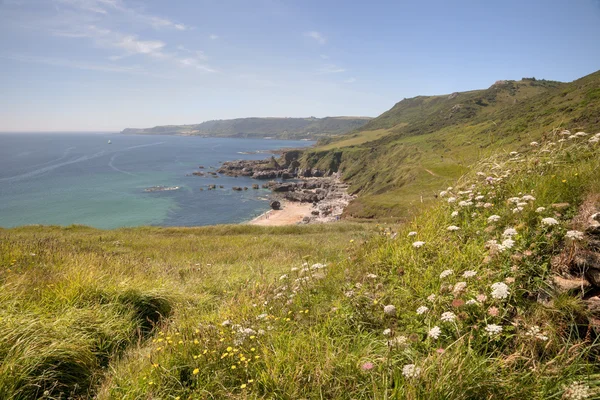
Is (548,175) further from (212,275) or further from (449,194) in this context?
(212,275)

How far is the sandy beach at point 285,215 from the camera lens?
64.0 m

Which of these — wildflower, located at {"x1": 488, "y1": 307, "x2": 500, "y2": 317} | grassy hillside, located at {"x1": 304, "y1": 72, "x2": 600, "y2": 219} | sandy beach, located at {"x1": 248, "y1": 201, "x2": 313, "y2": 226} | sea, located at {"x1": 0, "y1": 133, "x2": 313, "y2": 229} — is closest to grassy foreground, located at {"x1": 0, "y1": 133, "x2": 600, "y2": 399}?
wildflower, located at {"x1": 488, "y1": 307, "x2": 500, "y2": 317}

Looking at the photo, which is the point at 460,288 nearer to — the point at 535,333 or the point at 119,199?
the point at 535,333

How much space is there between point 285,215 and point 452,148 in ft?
182

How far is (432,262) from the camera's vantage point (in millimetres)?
5145

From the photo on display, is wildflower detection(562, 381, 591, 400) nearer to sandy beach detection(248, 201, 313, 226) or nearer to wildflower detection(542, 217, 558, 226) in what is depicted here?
wildflower detection(542, 217, 558, 226)

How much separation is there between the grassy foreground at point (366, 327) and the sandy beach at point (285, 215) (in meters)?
56.0

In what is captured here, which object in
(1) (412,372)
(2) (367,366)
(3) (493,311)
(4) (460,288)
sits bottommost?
(2) (367,366)

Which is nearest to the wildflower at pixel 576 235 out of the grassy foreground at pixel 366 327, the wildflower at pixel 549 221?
the grassy foreground at pixel 366 327

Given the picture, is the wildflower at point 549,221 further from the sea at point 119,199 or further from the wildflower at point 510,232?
the sea at point 119,199

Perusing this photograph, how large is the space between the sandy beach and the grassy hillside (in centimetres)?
1447

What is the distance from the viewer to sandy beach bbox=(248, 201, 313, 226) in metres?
64.0

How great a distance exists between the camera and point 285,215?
7144 centimetres

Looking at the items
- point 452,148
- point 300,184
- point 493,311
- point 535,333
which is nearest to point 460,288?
point 493,311
